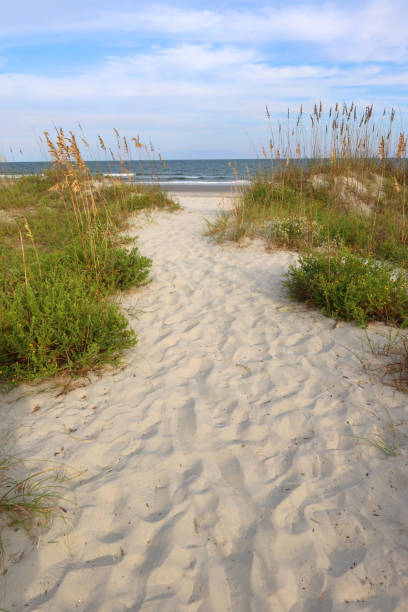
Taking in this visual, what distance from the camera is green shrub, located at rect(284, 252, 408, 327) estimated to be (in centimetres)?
337

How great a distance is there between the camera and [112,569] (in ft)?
5.05

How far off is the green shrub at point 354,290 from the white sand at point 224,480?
25cm

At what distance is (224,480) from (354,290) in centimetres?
231

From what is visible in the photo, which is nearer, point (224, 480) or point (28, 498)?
point (28, 498)

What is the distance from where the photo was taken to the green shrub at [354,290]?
3.37 meters

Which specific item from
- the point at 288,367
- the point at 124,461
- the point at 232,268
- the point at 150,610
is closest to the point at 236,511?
the point at 150,610

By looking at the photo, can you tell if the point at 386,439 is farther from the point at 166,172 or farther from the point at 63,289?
the point at 166,172

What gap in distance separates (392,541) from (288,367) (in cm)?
145

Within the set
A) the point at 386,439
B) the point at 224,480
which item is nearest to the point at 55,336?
the point at 224,480

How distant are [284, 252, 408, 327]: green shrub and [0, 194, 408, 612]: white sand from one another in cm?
25

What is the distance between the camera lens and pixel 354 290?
339 centimetres

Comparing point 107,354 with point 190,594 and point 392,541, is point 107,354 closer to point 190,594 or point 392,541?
point 190,594

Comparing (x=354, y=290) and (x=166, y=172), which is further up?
(x=166, y=172)

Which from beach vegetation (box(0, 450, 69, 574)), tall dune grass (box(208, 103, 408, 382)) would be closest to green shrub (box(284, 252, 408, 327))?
tall dune grass (box(208, 103, 408, 382))
